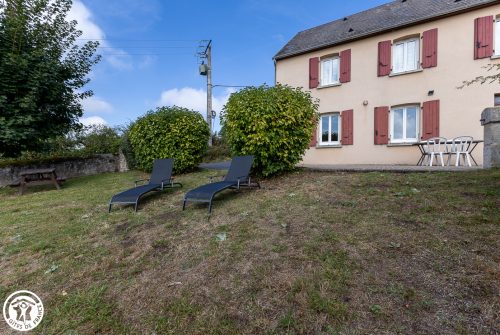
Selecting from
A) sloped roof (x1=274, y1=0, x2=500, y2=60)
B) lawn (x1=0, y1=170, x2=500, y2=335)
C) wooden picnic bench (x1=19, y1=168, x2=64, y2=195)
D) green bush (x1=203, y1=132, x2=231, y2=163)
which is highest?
sloped roof (x1=274, y1=0, x2=500, y2=60)

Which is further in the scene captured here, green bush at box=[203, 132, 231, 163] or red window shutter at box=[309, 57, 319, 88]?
green bush at box=[203, 132, 231, 163]

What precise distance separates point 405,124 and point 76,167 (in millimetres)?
13982

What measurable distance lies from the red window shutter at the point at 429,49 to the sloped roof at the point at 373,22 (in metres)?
0.57

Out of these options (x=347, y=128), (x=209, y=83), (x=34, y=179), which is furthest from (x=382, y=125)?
(x=34, y=179)

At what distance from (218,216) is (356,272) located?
2387 millimetres

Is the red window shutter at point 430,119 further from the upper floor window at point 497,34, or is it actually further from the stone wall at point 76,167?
the stone wall at point 76,167

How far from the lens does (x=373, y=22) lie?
12328 millimetres

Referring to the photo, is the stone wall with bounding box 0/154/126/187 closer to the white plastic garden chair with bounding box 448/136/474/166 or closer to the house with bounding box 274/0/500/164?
the house with bounding box 274/0/500/164

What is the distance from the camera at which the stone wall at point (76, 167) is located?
397 inches

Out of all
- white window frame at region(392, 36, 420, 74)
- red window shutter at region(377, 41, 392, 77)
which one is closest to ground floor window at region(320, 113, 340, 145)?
red window shutter at region(377, 41, 392, 77)

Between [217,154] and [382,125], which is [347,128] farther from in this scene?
[217,154]

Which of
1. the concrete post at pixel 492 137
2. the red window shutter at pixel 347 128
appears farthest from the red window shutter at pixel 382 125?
the concrete post at pixel 492 137

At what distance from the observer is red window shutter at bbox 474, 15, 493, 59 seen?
9.33m

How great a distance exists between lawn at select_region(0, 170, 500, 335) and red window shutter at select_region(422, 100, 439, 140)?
6.22 metres
